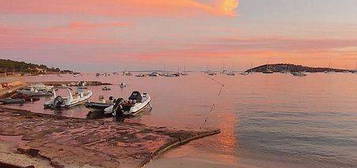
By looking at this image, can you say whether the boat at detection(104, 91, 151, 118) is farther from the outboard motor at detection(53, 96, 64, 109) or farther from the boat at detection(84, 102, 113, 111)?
the outboard motor at detection(53, 96, 64, 109)

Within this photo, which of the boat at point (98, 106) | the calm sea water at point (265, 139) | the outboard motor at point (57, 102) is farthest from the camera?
the outboard motor at point (57, 102)

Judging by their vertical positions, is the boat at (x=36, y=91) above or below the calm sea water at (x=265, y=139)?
above

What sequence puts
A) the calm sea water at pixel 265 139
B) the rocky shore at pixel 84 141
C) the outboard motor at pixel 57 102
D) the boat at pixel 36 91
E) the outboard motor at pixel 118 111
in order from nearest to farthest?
the rocky shore at pixel 84 141
the calm sea water at pixel 265 139
the outboard motor at pixel 118 111
the outboard motor at pixel 57 102
the boat at pixel 36 91

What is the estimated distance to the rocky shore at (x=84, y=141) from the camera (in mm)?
20516

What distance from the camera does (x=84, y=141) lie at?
25.8 metres

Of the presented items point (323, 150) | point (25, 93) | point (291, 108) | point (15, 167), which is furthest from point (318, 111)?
point (25, 93)

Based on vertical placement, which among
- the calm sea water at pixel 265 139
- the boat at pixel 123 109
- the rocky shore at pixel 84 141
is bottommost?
the calm sea water at pixel 265 139

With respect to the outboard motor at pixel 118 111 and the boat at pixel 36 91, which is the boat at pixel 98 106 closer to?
the outboard motor at pixel 118 111

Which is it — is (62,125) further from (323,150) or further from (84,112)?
(323,150)

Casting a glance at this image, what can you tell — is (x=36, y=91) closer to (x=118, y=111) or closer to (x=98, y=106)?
(x=98, y=106)

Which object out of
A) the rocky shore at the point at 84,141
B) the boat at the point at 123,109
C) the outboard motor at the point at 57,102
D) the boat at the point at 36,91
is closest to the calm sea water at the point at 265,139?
the rocky shore at the point at 84,141

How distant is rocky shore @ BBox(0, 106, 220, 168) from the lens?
808 inches

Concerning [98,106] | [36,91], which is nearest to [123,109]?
[98,106]

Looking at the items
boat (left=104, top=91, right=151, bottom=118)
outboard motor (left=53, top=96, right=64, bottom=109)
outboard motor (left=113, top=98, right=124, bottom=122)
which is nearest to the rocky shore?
outboard motor (left=113, top=98, right=124, bottom=122)
